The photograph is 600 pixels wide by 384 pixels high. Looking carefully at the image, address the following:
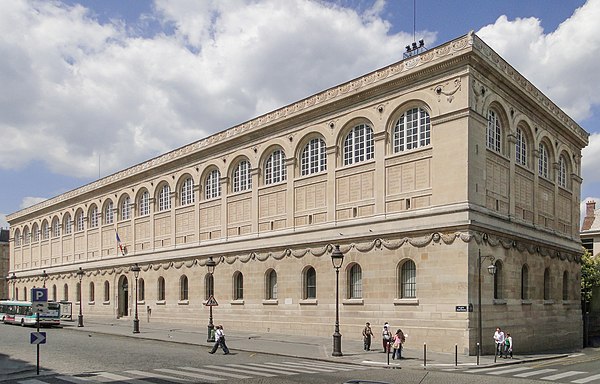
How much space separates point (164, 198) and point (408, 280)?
30402 mm

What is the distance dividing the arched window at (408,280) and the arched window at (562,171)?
59.5 ft

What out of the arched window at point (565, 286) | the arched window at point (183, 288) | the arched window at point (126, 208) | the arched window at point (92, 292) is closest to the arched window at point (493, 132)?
the arched window at point (565, 286)

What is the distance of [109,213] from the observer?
67375 mm

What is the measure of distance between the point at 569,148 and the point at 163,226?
3591cm

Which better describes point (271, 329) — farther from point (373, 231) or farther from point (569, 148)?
point (569, 148)

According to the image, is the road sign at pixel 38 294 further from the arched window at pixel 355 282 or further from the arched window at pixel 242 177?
the arched window at pixel 242 177

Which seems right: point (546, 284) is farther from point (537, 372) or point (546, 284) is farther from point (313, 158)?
point (313, 158)

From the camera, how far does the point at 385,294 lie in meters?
35.1

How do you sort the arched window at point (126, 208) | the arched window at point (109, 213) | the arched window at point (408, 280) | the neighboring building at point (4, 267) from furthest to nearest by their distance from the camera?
the neighboring building at point (4, 267) < the arched window at point (109, 213) < the arched window at point (126, 208) < the arched window at point (408, 280)

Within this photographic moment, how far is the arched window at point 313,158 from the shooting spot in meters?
41.1

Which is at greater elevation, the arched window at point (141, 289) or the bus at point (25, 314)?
the arched window at point (141, 289)

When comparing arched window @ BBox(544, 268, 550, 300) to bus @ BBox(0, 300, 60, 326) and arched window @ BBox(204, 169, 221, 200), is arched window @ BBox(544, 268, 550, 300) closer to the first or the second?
arched window @ BBox(204, 169, 221, 200)

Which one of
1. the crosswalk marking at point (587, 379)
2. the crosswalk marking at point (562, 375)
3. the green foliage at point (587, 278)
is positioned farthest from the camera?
the green foliage at point (587, 278)

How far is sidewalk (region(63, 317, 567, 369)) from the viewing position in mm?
27891
